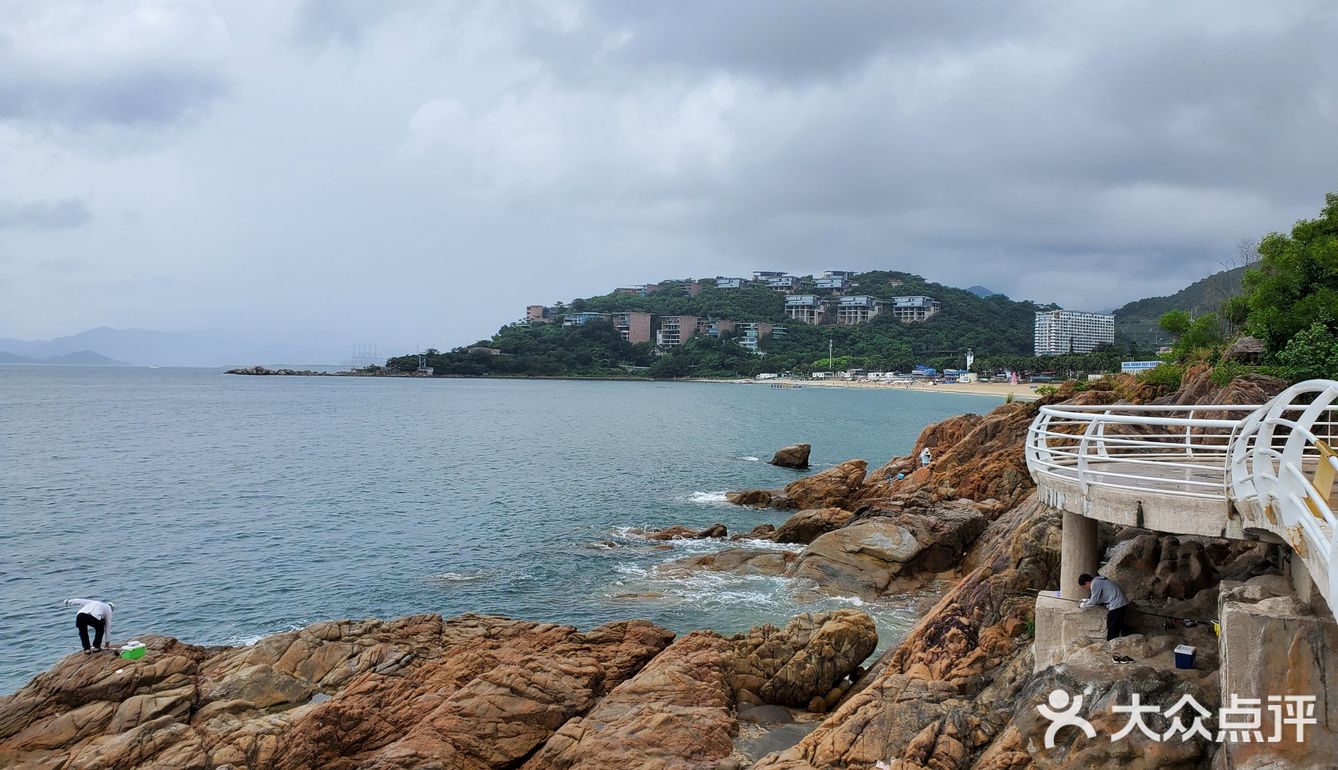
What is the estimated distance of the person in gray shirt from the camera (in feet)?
38.4

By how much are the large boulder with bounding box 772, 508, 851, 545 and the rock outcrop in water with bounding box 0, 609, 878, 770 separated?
1443 centimetres

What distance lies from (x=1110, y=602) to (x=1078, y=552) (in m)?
1.25

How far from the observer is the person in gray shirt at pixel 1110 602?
11711 mm

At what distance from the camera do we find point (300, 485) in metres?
50.6

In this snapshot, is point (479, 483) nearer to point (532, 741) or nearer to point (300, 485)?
point (300, 485)

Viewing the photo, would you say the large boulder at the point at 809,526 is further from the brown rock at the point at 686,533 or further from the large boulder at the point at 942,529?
the large boulder at the point at 942,529

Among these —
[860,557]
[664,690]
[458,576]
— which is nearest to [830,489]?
[860,557]

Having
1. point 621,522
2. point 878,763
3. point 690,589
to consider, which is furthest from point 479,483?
point 878,763

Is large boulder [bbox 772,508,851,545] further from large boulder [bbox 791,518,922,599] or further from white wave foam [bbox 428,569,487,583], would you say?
white wave foam [bbox 428,569,487,583]

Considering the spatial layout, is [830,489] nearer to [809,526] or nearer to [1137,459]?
[809,526]

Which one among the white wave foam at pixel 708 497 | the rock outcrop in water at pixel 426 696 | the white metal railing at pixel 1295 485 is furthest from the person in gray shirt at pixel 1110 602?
the white wave foam at pixel 708 497

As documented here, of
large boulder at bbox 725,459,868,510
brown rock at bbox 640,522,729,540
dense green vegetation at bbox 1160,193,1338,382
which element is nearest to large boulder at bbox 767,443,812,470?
large boulder at bbox 725,459,868,510

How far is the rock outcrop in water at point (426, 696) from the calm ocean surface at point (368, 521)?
16.2 ft

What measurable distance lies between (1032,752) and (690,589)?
16.4 m
